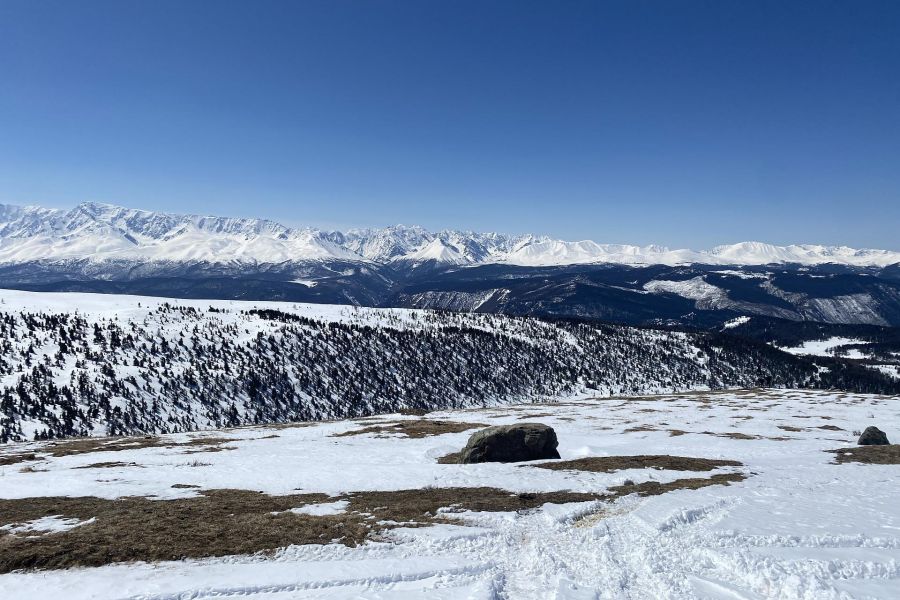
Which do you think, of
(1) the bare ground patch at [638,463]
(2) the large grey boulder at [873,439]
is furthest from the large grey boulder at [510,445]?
(2) the large grey boulder at [873,439]

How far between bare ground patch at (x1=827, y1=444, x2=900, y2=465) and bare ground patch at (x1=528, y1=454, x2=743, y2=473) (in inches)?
404

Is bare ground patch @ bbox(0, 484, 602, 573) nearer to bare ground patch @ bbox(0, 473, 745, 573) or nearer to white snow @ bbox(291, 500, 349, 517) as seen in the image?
bare ground patch @ bbox(0, 473, 745, 573)

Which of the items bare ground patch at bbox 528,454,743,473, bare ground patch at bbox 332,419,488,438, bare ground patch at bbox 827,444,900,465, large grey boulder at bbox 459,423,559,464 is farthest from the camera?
bare ground patch at bbox 332,419,488,438

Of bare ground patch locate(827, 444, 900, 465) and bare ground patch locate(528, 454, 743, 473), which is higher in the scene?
bare ground patch locate(827, 444, 900, 465)

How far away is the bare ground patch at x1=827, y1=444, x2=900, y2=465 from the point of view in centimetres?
3985

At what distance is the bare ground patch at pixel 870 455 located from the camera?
39850mm

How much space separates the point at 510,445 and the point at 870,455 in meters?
32.2

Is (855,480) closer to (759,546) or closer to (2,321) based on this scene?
(759,546)

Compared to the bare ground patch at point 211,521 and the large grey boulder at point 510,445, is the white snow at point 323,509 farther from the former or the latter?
the large grey boulder at point 510,445

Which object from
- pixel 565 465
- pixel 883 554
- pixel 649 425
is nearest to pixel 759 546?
pixel 883 554

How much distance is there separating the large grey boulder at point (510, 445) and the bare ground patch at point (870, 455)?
80.9 feet

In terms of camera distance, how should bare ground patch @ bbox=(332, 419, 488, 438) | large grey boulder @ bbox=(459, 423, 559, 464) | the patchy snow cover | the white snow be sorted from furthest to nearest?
bare ground patch @ bbox=(332, 419, 488, 438), large grey boulder @ bbox=(459, 423, 559, 464), the white snow, the patchy snow cover

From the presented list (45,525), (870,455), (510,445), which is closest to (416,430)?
(510,445)

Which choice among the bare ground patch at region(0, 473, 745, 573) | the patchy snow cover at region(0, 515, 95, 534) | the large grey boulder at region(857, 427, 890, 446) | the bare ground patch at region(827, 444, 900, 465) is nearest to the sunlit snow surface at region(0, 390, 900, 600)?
the bare ground patch at region(0, 473, 745, 573)
